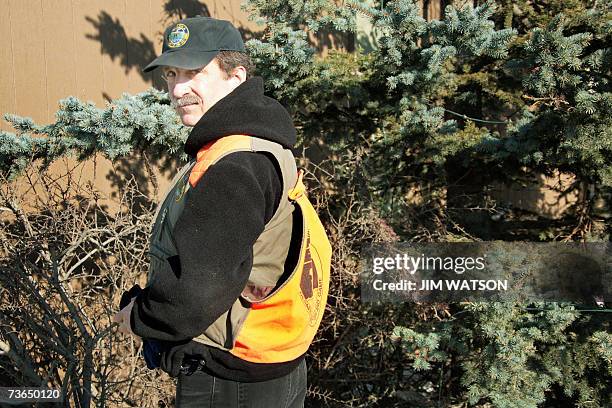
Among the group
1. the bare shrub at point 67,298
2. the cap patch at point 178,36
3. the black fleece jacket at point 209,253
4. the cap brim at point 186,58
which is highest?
the cap patch at point 178,36

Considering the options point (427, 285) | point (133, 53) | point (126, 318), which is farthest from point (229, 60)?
point (133, 53)

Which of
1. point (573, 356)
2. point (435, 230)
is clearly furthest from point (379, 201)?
point (573, 356)

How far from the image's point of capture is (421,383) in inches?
179

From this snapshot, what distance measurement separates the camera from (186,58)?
6.01 ft

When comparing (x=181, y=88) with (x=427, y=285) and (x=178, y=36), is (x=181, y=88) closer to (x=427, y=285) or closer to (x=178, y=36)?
(x=178, y=36)

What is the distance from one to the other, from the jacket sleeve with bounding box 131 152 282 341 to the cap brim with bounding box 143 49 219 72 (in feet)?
1.05

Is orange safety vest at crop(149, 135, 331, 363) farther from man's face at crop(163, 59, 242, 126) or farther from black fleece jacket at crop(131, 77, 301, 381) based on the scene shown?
man's face at crop(163, 59, 242, 126)

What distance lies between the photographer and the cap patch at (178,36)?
1878 mm

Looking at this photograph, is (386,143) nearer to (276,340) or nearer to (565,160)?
(565,160)

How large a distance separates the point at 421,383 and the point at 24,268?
254cm

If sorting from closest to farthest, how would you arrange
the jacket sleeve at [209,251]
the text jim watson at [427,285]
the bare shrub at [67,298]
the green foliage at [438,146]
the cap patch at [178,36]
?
the jacket sleeve at [209,251]
the cap patch at [178,36]
the green foliage at [438,146]
the bare shrub at [67,298]
the text jim watson at [427,285]

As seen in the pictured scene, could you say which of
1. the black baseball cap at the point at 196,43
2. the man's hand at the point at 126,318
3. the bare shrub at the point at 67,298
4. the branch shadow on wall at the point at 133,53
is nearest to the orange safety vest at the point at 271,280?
the man's hand at the point at 126,318

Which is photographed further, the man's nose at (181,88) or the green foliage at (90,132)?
the green foliage at (90,132)

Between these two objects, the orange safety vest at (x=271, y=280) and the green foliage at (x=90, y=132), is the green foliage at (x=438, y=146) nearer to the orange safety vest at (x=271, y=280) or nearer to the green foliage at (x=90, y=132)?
the green foliage at (x=90, y=132)
